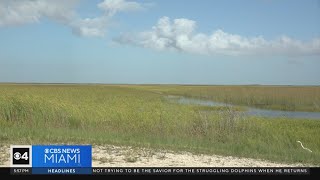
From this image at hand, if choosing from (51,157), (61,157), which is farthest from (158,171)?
(51,157)

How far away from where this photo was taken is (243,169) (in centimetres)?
780

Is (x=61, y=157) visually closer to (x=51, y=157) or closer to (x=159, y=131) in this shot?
(x=51, y=157)

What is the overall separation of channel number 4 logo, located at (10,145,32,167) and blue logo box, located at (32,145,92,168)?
4.0 inches

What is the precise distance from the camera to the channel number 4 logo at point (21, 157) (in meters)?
7.81

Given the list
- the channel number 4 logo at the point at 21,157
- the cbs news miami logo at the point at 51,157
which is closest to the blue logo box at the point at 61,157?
the cbs news miami logo at the point at 51,157

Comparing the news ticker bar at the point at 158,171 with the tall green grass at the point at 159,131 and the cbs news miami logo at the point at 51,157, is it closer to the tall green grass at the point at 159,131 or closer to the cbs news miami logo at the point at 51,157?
the cbs news miami logo at the point at 51,157

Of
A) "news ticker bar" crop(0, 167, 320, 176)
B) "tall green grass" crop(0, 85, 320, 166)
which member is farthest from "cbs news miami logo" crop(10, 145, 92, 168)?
"tall green grass" crop(0, 85, 320, 166)

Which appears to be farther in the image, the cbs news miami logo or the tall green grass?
the tall green grass

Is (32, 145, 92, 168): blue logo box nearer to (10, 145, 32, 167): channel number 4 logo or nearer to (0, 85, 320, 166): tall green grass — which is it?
(10, 145, 32, 167): channel number 4 logo

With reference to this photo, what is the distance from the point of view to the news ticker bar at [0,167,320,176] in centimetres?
742

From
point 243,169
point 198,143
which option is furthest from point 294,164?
point 198,143

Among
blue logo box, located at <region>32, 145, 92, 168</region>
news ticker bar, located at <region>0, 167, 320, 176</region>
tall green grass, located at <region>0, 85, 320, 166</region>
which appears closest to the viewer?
news ticker bar, located at <region>0, 167, 320, 176</region>

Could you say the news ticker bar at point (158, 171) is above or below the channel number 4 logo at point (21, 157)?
below
